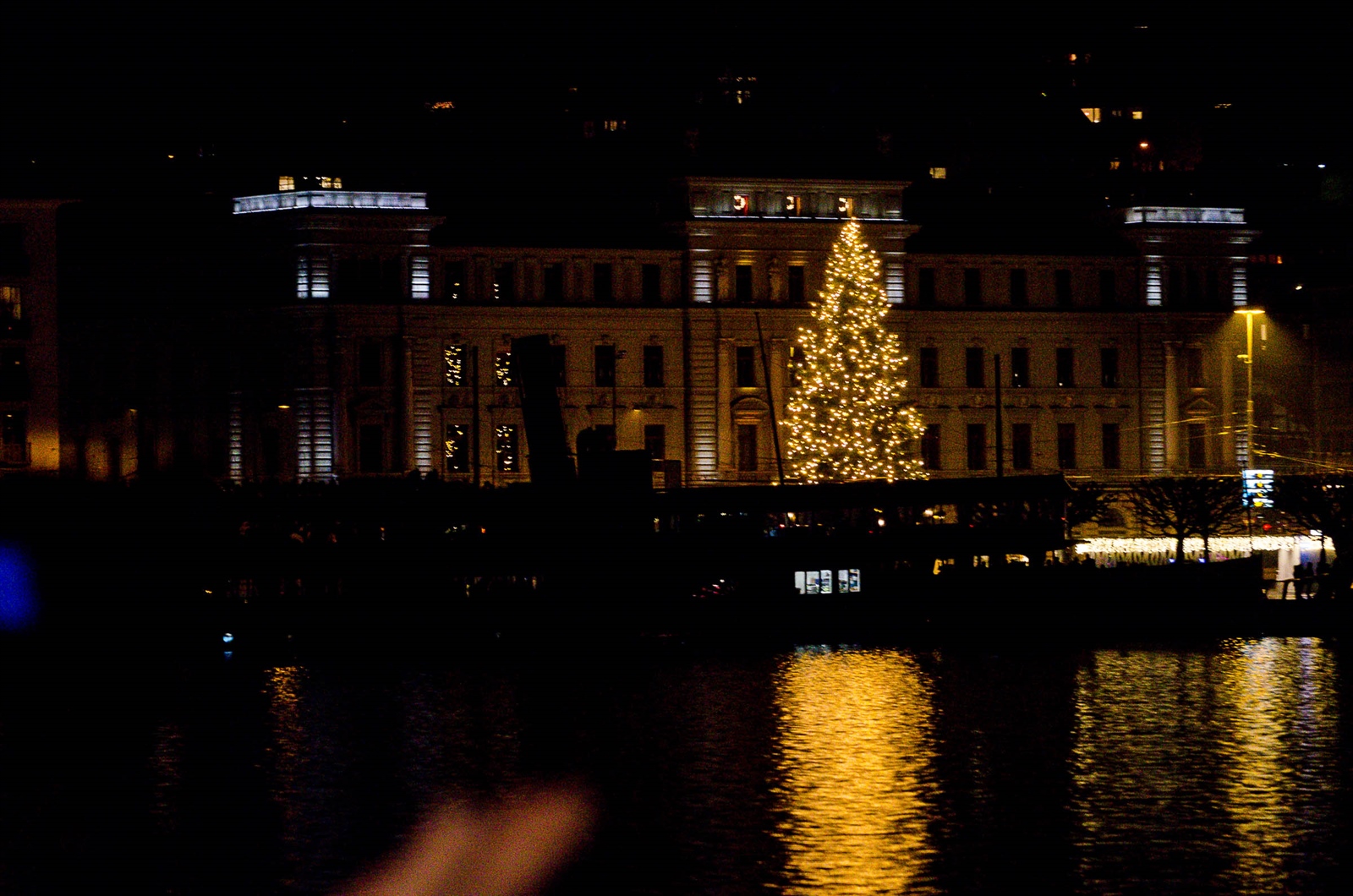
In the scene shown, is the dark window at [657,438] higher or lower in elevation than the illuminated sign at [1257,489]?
higher

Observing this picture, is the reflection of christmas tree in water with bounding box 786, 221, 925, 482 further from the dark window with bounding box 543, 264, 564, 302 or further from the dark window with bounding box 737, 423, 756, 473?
the dark window with bounding box 543, 264, 564, 302

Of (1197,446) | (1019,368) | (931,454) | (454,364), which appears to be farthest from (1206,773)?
(1197,446)

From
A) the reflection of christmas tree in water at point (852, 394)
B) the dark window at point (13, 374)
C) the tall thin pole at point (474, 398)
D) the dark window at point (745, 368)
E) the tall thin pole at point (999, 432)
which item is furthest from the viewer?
the dark window at point (745, 368)

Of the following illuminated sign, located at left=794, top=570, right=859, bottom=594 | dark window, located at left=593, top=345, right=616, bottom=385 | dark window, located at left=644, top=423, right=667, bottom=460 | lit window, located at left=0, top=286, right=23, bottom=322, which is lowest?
illuminated sign, located at left=794, top=570, right=859, bottom=594

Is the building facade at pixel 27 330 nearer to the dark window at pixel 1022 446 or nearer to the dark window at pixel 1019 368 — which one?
the dark window at pixel 1022 446

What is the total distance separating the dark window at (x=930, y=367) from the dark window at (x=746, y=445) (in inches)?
379

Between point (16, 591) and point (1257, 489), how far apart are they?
1964 inches

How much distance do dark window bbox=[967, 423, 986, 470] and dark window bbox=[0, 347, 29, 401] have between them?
4598cm

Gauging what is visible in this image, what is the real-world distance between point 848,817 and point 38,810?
44.4 feet

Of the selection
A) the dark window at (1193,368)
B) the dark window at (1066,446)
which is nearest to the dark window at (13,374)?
the dark window at (1066,446)

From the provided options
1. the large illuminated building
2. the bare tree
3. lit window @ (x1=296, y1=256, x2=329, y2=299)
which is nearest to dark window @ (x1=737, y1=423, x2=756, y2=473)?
the large illuminated building

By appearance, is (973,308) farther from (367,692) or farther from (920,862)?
(920,862)

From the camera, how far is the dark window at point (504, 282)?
98.5 m

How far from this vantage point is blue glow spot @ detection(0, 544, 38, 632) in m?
56.4
